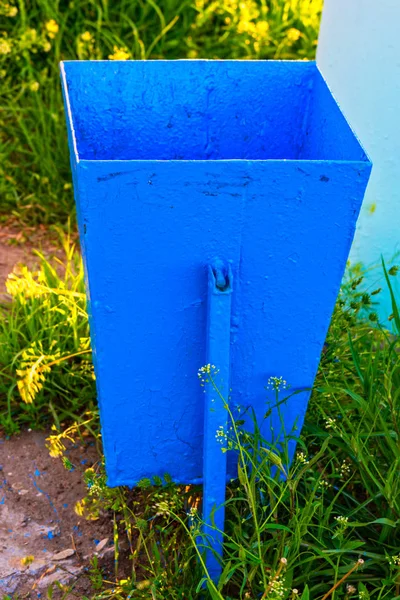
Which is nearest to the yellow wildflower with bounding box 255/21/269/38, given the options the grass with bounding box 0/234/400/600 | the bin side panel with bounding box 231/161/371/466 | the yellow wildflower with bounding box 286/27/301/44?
the yellow wildflower with bounding box 286/27/301/44

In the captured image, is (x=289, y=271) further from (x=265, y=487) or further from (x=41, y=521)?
(x=41, y=521)

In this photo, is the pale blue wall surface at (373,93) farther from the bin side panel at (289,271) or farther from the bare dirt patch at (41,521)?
the bare dirt patch at (41,521)

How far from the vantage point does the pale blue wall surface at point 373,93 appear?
2.40m

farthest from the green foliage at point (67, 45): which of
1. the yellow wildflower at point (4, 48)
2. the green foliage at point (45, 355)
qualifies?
the green foliage at point (45, 355)

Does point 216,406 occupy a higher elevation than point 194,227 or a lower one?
lower

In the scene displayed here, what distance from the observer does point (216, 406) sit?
5.32ft

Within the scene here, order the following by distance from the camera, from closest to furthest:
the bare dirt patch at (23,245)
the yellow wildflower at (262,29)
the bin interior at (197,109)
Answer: the bin interior at (197,109) → the bare dirt patch at (23,245) → the yellow wildflower at (262,29)

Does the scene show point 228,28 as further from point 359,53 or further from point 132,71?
point 132,71

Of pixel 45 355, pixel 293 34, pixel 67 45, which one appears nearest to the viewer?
pixel 45 355

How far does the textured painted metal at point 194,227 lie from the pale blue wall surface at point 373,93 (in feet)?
1.84

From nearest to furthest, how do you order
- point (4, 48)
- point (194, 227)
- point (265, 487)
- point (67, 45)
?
point (194, 227) < point (265, 487) < point (4, 48) < point (67, 45)

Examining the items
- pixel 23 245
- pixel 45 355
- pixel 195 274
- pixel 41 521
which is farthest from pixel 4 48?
pixel 195 274

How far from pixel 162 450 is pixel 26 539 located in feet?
2.01

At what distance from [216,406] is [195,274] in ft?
1.03
